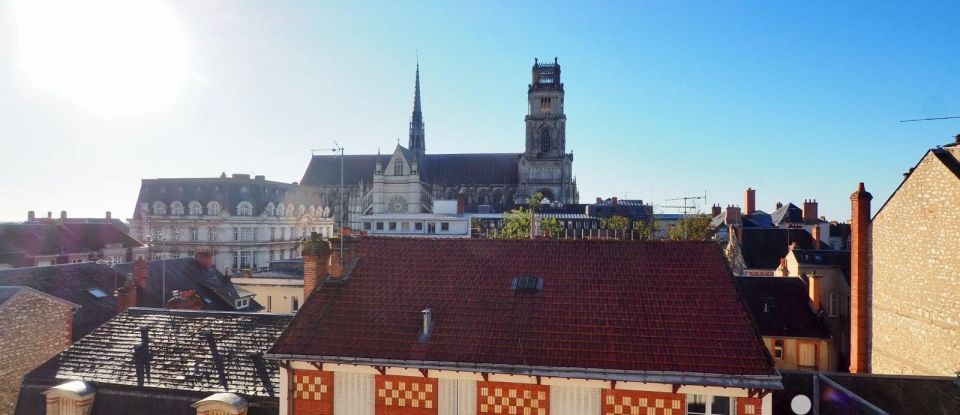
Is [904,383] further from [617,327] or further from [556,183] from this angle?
[556,183]

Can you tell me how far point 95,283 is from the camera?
23.4 metres

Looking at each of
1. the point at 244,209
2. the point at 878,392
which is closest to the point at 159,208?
the point at 244,209

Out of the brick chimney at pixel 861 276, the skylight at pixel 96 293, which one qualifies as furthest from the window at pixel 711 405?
the skylight at pixel 96 293

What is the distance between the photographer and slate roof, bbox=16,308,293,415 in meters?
12.6

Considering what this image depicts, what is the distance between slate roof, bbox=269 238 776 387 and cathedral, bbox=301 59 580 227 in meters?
56.7

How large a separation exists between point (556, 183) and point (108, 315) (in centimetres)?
6035

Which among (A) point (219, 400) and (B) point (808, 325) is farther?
(B) point (808, 325)

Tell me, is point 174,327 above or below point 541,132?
below

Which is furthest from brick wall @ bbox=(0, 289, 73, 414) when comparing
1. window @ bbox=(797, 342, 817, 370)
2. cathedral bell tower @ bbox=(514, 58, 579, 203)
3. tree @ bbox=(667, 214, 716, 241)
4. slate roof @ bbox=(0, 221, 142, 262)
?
cathedral bell tower @ bbox=(514, 58, 579, 203)

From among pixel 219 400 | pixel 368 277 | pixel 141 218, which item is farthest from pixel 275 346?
pixel 141 218

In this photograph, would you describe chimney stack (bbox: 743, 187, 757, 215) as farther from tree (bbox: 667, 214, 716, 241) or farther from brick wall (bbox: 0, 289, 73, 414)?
brick wall (bbox: 0, 289, 73, 414)

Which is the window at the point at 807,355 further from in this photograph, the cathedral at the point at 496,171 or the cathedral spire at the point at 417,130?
the cathedral spire at the point at 417,130

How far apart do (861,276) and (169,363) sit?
2143cm

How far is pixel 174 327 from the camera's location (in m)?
15.0
